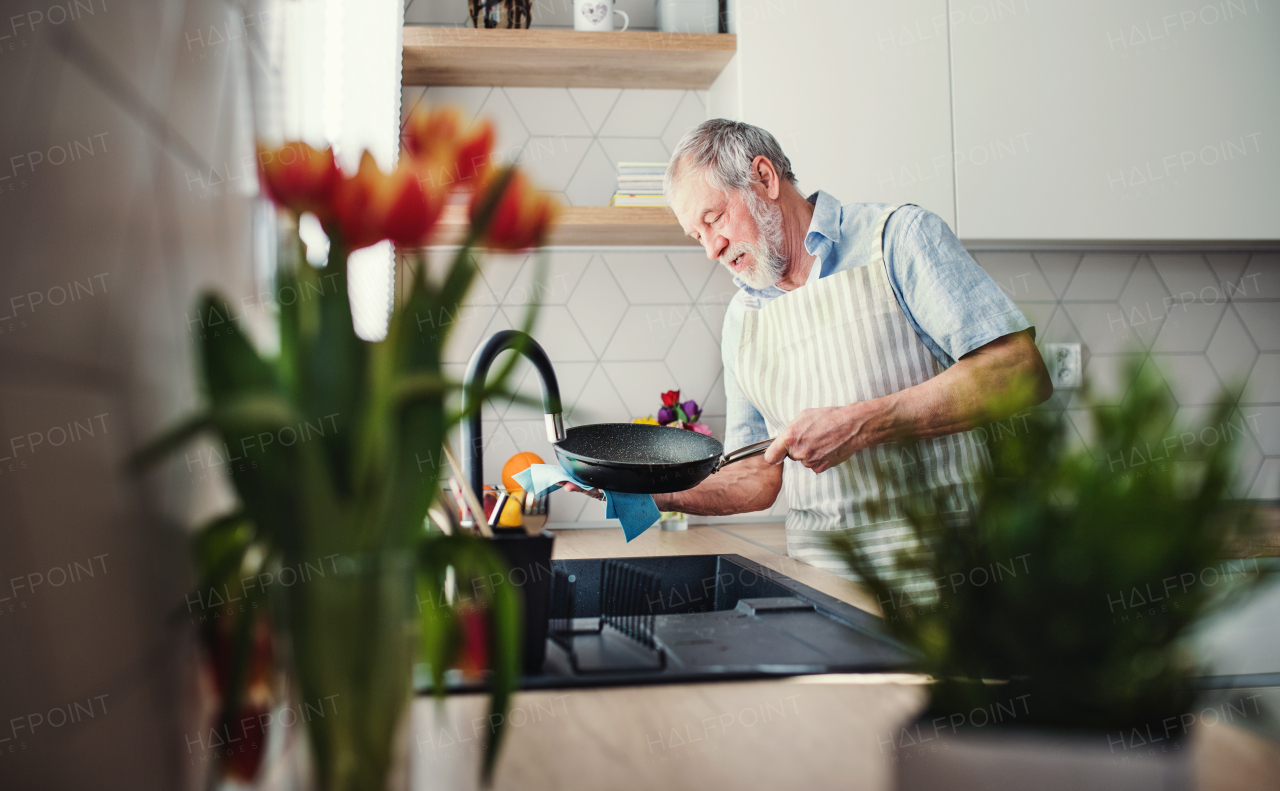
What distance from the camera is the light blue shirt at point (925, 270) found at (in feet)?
4.01

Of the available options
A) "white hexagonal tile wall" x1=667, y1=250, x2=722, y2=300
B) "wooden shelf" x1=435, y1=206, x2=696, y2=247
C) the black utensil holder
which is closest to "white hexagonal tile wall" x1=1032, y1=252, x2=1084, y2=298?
"white hexagonal tile wall" x1=667, y1=250, x2=722, y2=300

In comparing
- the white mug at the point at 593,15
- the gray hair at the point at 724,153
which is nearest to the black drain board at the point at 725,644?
the gray hair at the point at 724,153

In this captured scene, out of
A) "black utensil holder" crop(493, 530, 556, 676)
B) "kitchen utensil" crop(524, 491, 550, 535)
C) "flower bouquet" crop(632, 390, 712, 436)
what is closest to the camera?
"black utensil holder" crop(493, 530, 556, 676)

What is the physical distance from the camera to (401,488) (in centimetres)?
31

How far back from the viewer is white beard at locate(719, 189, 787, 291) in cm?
142

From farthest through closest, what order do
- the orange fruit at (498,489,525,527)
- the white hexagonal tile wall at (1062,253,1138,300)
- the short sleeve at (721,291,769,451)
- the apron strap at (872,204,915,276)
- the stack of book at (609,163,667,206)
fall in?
the white hexagonal tile wall at (1062,253,1138,300)
the stack of book at (609,163,667,206)
the short sleeve at (721,291,769,451)
the apron strap at (872,204,915,276)
the orange fruit at (498,489,525,527)

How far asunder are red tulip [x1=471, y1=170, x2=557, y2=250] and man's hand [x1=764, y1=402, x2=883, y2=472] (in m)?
0.88

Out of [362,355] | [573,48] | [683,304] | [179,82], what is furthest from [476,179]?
[683,304]

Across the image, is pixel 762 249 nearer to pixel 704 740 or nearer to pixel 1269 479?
pixel 704 740

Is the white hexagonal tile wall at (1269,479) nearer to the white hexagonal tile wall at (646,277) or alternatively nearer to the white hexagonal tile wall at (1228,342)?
the white hexagonal tile wall at (1228,342)

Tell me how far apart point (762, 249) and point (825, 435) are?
1.49ft

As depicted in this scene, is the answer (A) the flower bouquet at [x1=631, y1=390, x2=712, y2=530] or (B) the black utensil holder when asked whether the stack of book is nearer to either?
(A) the flower bouquet at [x1=631, y1=390, x2=712, y2=530]

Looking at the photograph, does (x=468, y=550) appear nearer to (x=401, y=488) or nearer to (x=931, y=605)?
(x=401, y=488)

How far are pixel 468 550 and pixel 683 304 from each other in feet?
5.62
